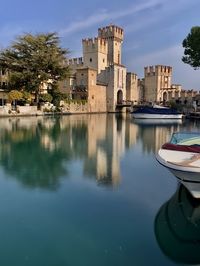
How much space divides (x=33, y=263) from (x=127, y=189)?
3499 millimetres

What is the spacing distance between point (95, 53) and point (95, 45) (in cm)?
133

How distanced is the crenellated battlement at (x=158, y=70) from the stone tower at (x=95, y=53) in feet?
34.5

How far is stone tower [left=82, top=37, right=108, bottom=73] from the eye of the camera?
54812 mm

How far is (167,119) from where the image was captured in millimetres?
37188

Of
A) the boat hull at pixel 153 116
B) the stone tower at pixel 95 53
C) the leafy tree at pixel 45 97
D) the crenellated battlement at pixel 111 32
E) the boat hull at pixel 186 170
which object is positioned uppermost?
the crenellated battlement at pixel 111 32

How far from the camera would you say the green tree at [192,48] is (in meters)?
30.4

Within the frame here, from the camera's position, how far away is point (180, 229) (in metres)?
5.01

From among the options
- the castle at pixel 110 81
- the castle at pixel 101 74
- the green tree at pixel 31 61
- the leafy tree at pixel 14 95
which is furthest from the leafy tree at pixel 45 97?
the castle at pixel 101 74

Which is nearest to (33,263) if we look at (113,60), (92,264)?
(92,264)

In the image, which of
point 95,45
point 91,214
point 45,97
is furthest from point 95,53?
point 91,214

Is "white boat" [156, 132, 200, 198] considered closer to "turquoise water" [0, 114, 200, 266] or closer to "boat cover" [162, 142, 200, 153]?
"boat cover" [162, 142, 200, 153]

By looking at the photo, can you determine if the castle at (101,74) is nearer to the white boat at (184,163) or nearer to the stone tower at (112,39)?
the stone tower at (112,39)

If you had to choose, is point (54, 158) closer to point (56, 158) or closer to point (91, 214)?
point (56, 158)

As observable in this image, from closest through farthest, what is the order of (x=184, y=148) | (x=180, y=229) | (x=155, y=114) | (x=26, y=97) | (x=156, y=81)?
(x=180, y=229) → (x=184, y=148) → (x=26, y=97) → (x=155, y=114) → (x=156, y=81)
